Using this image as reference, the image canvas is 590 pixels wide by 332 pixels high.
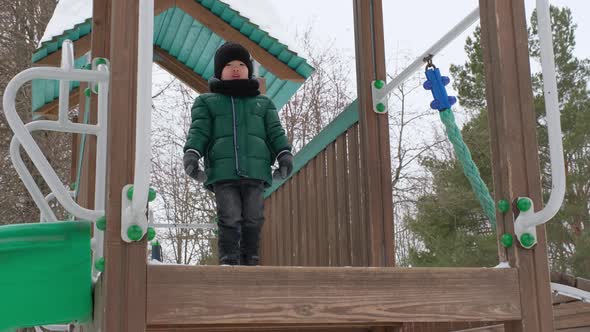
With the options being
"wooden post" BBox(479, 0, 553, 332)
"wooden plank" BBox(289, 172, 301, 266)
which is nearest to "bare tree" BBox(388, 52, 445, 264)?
"wooden plank" BBox(289, 172, 301, 266)

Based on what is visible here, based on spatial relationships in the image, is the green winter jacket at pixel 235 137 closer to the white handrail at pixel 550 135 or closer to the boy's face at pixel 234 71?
the boy's face at pixel 234 71

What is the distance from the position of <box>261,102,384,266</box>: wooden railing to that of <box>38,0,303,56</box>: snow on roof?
39.0 inches

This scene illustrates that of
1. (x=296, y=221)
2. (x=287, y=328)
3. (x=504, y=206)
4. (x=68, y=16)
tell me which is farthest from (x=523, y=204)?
(x=68, y=16)

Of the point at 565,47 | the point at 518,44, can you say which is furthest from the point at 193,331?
the point at 565,47

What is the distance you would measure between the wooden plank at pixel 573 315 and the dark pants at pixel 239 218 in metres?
2.74

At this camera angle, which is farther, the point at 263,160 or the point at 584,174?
the point at 584,174

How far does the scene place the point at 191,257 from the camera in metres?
12.6

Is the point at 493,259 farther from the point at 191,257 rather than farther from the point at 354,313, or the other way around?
the point at 354,313

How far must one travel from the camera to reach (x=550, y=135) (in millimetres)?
2047

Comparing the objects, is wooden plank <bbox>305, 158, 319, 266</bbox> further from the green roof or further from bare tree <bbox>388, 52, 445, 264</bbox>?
bare tree <bbox>388, 52, 445, 264</bbox>

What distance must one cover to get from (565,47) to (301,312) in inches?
640

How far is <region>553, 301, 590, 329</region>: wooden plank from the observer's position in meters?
4.95

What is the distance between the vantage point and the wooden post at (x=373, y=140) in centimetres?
321

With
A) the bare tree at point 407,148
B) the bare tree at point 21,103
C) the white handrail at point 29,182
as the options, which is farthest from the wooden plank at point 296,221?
the bare tree at point 407,148
